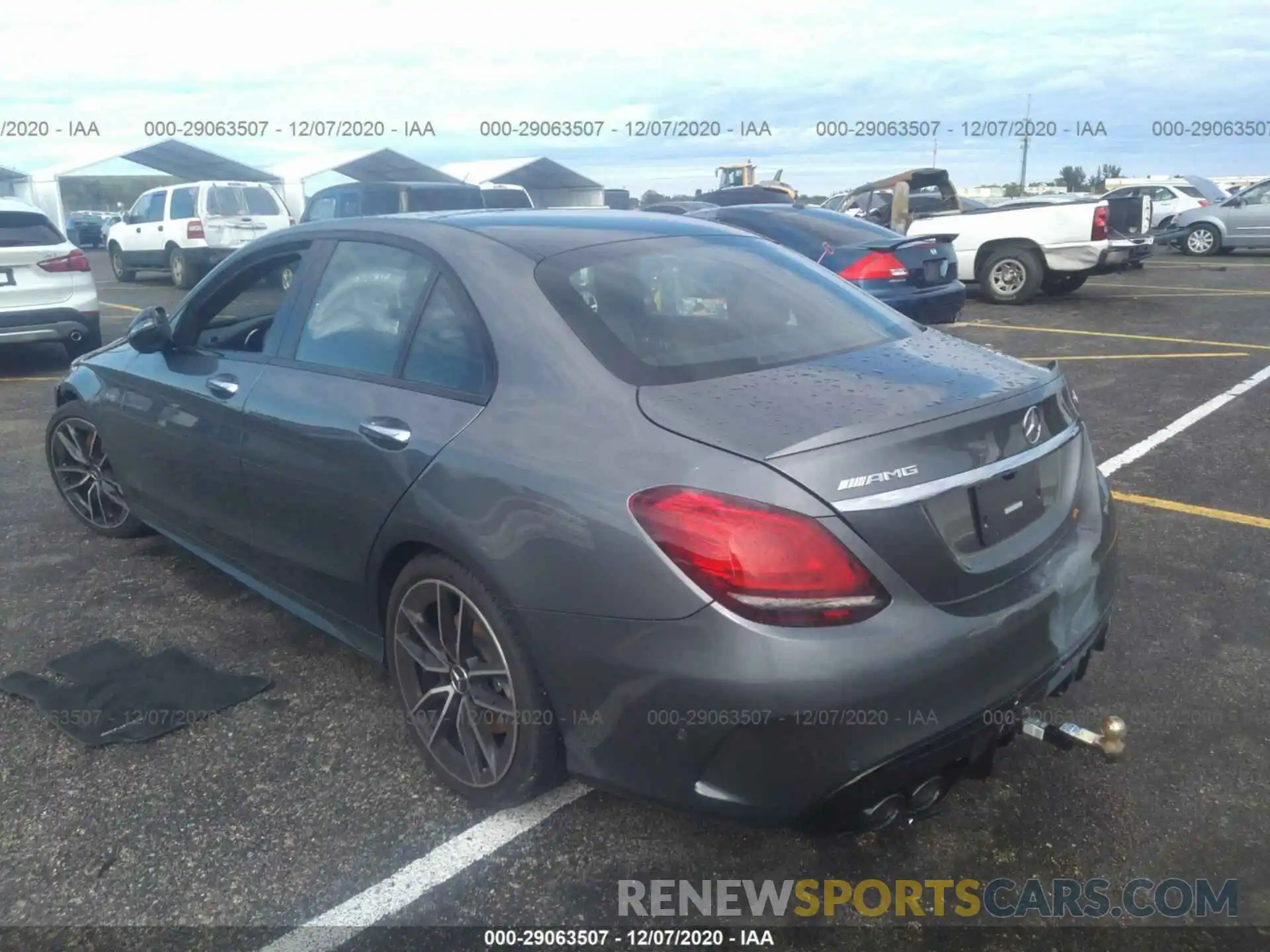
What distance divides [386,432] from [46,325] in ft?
25.3

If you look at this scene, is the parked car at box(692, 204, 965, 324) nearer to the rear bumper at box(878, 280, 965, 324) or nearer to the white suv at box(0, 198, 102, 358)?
the rear bumper at box(878, 280, 965, 324)

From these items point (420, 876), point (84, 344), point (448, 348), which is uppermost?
point (448, 348)

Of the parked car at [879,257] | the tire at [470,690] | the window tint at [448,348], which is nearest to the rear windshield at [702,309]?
the window tint at [448,348]

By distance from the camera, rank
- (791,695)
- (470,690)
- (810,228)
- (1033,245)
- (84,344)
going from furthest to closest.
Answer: (1033,245) < (84,344) < (810,228) < (470,690) < (791,695)

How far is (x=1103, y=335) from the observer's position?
1067 centimetres

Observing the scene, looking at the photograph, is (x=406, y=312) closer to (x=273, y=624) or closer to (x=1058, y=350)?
(x=273, y=624)

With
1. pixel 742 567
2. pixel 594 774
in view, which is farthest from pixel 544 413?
pixel 594 774

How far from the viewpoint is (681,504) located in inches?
87.4

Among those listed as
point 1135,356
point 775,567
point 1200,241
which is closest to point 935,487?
point 775,567

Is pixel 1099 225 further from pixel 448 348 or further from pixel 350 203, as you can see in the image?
pixel 448 348

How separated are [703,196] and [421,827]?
21.5 metres

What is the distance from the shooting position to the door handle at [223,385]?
3588mm

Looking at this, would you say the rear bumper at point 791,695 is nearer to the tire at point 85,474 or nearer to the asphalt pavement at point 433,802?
the asphalt pavement at point 433,802

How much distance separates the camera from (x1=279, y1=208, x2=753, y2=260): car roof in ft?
10.1
